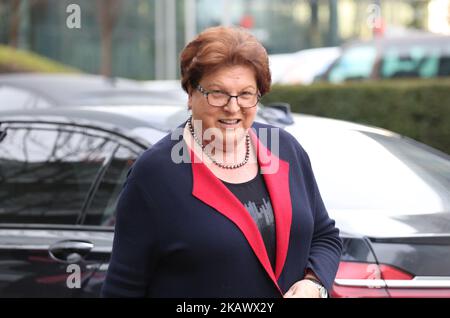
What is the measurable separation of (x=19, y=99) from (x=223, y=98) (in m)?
6.25

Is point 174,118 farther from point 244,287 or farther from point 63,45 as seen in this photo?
point 63,45

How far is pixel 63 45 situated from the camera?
33.2 m

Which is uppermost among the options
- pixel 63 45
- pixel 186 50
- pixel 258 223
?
pixel 186 50

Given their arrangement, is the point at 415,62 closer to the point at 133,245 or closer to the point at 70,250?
the point at 70,250

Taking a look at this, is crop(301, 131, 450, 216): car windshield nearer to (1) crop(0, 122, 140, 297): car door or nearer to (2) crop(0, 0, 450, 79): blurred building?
(1) crop(0, 122, 140, 297): car door

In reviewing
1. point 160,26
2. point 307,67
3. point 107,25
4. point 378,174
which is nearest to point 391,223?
point 378,174

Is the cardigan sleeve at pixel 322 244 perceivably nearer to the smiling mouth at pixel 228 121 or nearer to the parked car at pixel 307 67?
the smiling mouth at pixel 228 121

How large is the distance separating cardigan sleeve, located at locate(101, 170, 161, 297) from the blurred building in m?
27.8

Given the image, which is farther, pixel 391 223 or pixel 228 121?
pixel 391 223

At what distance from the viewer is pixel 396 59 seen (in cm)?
1469

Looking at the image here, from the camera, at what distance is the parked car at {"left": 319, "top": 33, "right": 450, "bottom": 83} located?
47.8ft

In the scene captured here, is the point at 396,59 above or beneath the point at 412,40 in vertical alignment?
beneath
